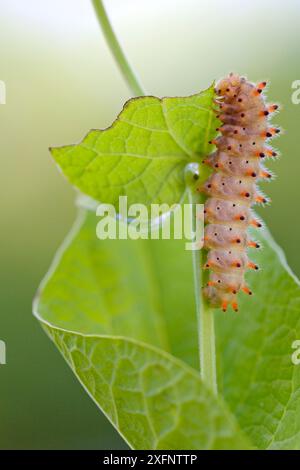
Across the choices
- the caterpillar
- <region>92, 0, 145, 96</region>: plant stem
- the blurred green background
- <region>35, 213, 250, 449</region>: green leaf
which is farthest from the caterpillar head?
the blurred green background

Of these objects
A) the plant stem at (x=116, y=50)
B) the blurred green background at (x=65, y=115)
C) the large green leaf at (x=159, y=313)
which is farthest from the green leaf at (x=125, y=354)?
the blurred green background at (x=65, y=115)

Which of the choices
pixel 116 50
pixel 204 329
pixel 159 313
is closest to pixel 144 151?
pixel 116 50

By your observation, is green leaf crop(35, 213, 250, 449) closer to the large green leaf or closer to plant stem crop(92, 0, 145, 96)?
the large green leaf

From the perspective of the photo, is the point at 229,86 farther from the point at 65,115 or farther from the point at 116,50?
the point at 65,115

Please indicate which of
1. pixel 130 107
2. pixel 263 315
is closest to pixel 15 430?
pixel 263 315

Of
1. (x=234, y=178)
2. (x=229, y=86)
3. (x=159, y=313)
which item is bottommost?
(x=159, y=313)

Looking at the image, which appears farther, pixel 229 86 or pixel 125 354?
pixel 229 86
